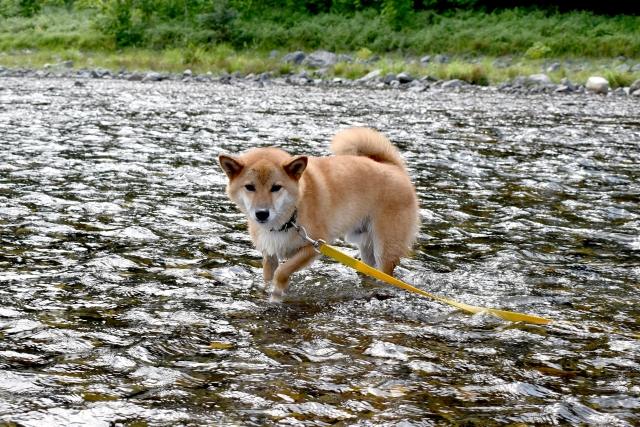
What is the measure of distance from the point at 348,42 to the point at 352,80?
15.3 meters

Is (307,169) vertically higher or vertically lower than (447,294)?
higher

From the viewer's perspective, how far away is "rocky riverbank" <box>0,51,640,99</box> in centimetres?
2719

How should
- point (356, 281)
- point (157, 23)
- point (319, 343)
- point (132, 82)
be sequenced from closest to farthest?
point (319, 343) < point (356, 281) < point (132, 82) < point (157, 23)

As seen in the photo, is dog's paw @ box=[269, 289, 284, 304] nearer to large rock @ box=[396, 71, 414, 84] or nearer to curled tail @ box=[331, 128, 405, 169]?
curled tail @ box=[331, 128, 405, 169]

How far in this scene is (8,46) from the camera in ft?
146

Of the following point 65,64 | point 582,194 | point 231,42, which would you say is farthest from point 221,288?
point 231,42

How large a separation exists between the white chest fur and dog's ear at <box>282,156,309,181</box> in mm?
538

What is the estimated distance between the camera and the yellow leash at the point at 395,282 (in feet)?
19.8

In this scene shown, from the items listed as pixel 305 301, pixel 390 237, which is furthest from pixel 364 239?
pixel 305 301

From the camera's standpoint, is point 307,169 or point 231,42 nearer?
point 307,169

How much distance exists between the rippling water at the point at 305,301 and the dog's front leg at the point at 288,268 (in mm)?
136

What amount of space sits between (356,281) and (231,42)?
129 ft

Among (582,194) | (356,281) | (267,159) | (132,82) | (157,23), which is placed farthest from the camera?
(157,23)

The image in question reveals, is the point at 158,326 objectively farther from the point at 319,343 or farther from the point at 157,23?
the point at 157,23
